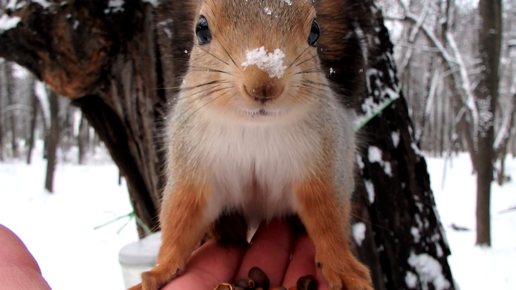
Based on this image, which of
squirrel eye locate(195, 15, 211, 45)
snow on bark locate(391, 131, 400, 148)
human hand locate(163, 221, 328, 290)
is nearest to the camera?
squirrel eye locate(195, 15, 211, 45)

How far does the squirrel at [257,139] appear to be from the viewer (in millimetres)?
722

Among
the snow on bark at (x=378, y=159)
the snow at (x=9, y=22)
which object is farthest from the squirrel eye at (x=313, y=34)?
the snow at (x=9, y=22)

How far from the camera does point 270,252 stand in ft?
3.79

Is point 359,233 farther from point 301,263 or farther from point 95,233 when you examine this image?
point 95,233

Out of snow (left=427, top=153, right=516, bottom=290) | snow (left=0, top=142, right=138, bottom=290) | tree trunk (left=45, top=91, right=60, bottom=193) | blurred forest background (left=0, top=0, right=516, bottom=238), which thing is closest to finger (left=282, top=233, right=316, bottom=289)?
blurred forest background (left=0, top=0, right=516, bottom=238)

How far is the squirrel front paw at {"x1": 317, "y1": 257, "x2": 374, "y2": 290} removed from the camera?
940mm

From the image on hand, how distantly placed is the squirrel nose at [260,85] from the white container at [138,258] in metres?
1.10

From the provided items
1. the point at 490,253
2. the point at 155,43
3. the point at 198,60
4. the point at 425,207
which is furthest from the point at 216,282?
the point at 490,253

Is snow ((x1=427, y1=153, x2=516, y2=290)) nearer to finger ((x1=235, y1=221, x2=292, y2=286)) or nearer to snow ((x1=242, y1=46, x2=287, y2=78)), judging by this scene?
finger ((x1=235, y1=221, x2=292, y2=286))

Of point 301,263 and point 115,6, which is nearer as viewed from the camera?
point 301,263

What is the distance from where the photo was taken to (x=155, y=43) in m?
1.59

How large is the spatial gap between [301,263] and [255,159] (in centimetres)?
40

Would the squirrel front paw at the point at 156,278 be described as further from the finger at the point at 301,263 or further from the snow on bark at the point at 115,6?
the snow on bark at the point at 115,6

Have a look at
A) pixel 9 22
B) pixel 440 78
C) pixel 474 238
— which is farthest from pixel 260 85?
pixel 440 78
